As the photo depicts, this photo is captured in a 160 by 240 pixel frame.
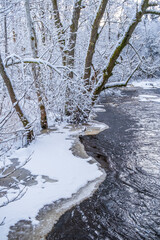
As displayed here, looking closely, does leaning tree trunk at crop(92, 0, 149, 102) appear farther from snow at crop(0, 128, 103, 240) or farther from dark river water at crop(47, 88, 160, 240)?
snow at crop(0, 128, 103, 240)

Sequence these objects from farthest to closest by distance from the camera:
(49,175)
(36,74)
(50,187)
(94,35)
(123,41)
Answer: (94,35) → (123,41) → (36,74) → (49,175) → (50,187)

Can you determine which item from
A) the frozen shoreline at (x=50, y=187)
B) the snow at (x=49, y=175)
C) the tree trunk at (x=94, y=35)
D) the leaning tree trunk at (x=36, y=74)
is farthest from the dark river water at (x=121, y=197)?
the tree trunk at (x=94, y=35)

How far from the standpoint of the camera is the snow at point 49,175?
3.20 meters

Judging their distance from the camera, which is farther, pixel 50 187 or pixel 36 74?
pixel 36 74

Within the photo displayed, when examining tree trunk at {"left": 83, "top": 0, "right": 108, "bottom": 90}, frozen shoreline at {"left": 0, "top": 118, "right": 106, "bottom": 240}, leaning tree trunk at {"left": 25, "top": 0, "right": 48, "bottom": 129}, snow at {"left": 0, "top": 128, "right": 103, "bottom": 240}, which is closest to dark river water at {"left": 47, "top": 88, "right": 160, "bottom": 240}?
frozen shoreline at {"left": 0, "top": 118, "right": 106, "bottom": 240}

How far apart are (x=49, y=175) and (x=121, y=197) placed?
60.5 inches

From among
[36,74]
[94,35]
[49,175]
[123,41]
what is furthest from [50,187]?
[94,35]

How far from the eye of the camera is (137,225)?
3.03 meters

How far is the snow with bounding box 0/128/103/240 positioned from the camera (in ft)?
10.5

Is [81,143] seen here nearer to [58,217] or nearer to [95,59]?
[58,217]

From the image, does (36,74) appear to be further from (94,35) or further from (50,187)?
(50,187)

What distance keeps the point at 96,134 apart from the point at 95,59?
762cm

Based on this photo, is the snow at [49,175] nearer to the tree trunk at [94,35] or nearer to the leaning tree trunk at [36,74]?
the leaning tree trunk at [36,74]

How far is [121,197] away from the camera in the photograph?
12.1 feet
